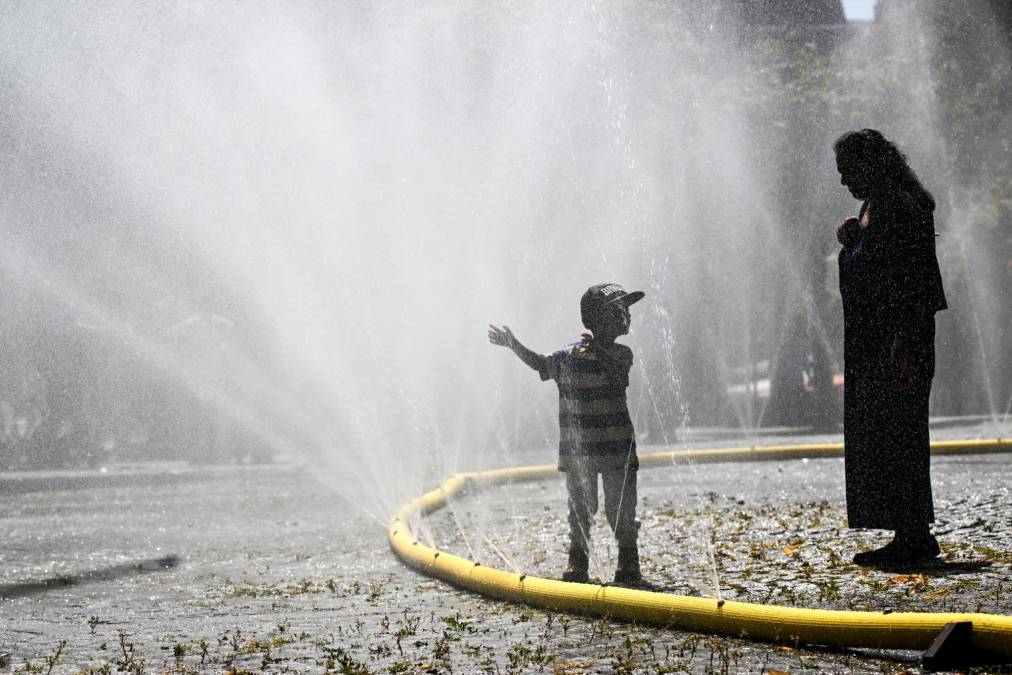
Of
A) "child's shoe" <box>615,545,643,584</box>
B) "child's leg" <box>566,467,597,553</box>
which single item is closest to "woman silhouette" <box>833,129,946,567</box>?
"child's shoe" <box>615,545,643,584</box>

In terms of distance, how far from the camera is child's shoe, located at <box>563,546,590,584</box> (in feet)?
25.9

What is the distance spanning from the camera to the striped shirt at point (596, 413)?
7.86m

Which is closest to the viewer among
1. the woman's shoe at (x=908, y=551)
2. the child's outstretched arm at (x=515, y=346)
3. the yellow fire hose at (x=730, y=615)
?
the yellow fire hose at (x=730, y=615)

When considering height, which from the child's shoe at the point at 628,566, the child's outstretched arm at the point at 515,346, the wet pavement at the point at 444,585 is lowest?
the wet pavement at the point at 444,585

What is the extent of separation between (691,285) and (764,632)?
85.3 feet

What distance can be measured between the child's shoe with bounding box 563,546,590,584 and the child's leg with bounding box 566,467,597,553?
2 cm

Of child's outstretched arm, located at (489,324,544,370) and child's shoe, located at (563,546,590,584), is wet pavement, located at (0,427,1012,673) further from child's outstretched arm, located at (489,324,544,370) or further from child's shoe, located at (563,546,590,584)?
child's outstretched arm, located at (489,324,544,370)

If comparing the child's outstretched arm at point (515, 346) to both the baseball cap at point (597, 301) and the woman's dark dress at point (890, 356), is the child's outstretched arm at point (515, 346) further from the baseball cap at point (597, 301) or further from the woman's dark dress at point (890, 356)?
the woman's dark dress at point (890, 356)

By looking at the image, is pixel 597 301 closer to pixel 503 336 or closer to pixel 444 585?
pixel 503 336

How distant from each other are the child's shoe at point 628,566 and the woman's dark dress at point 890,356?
130 centimetres

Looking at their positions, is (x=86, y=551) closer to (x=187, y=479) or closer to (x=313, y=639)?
(x=313, y=639)

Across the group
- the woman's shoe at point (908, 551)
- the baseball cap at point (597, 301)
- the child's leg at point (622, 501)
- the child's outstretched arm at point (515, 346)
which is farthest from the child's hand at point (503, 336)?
the woman's shoe at point (908, 551)

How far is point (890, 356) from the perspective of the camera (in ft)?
25.6

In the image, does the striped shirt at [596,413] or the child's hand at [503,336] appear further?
the child's hand at [503,336]
